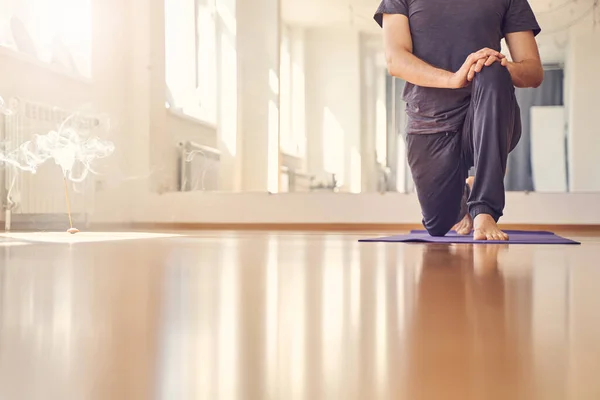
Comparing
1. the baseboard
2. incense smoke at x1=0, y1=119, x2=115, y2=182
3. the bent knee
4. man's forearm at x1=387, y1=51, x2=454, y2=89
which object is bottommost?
the baseboard

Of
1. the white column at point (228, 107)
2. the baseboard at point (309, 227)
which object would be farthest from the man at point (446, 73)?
the white column at point (228, 107)

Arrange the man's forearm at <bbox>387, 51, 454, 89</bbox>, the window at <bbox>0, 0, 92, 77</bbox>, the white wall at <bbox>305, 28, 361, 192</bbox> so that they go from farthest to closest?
the white wall at <bbox>305, 28, 361, 192</bbox>
the window at <bbox>0, 0, 92, 77</bbox>
the man's forearm at <bbox>387, 51, 454, 89</bbox>

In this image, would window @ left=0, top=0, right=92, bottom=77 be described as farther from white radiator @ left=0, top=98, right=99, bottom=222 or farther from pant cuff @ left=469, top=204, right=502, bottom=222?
pant cuff @ left=469, top=204, right=502, bottom=222

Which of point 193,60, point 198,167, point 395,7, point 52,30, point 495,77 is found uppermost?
point 52,30

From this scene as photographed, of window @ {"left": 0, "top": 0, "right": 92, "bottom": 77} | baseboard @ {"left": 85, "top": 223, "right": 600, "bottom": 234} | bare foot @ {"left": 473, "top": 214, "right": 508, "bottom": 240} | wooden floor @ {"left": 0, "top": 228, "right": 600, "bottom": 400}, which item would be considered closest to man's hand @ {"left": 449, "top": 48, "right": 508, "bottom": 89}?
bare foot @ {"left": 473, "top": 214, "right": 508, "bottom": 240}

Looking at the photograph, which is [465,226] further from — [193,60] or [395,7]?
Result: [193,60]

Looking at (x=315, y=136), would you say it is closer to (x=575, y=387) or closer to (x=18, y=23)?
(x=18, y=23)

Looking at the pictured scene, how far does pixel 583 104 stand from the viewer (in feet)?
15.8

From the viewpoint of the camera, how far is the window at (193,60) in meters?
5.13

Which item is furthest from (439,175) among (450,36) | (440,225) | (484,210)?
(450,36)

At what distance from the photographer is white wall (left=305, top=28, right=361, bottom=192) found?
195 inches

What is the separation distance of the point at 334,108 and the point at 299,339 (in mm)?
4552

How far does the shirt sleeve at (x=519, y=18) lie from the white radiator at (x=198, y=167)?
2.72 m

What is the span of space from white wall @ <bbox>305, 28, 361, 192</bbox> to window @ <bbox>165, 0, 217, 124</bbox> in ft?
2.19
